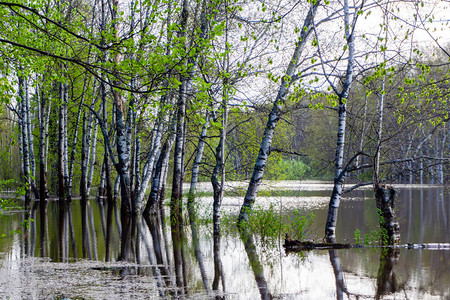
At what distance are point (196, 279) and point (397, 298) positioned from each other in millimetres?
3097

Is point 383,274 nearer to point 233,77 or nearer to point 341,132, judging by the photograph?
point 341,132

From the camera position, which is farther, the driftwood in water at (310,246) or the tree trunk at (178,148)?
the tree trunk at (178,148)

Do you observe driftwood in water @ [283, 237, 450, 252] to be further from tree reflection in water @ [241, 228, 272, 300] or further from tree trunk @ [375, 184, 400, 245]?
tree reflection in water @ [241, 228, 272, 300]

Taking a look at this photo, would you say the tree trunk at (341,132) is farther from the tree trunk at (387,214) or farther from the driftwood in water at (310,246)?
the tree trunk at (387,214)

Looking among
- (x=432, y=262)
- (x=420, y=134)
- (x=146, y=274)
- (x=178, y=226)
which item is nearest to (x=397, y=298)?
(x=432, y=262)

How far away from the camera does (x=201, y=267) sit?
9180 millimetres

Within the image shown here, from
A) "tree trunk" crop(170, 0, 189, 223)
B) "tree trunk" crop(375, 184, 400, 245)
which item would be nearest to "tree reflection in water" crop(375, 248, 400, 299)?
"tree trunk" crop(375, 184, 400, 245)

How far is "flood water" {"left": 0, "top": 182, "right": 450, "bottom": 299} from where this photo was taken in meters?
7.08

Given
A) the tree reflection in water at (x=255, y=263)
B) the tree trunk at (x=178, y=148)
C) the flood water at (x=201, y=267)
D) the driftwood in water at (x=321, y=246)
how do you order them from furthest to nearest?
the tree trunk at (x=178, y=148), the driftwood in water at (x=321, y=246), the tree reflection in water at (x=255, y=263), the flood water at (x=201, y=267)

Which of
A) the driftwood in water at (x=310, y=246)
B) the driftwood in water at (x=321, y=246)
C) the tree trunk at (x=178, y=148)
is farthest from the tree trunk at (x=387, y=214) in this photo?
the tree trunk at (x=178, y=148)

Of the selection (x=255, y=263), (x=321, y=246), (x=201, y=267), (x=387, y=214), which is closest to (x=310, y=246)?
(x=321, y=246)

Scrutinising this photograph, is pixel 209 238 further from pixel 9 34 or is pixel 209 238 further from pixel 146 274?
pixel 9 34

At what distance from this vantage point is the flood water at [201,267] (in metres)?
7.08

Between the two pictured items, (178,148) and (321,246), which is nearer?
(321,246)
